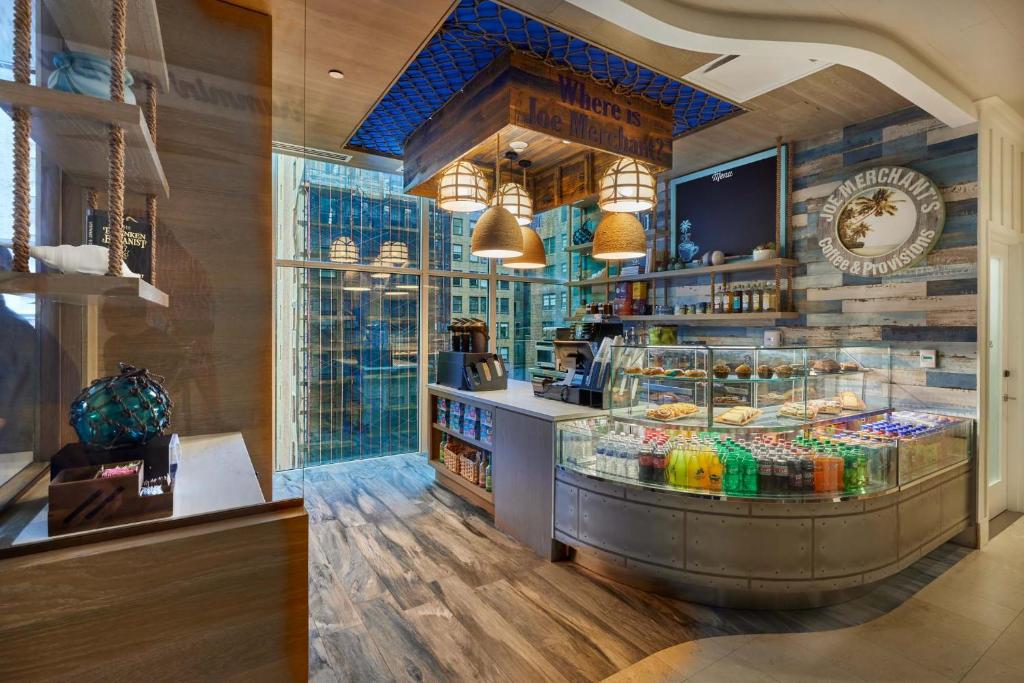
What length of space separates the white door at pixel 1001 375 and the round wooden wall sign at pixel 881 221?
693 millimetres

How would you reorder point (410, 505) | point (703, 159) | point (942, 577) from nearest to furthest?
point (942, 577)
point (410, 505)
point (703, 159)

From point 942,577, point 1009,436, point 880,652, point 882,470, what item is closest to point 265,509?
point 880,652

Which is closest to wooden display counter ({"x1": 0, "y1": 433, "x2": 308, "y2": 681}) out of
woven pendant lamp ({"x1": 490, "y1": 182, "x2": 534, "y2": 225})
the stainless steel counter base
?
the stainless steel counter base

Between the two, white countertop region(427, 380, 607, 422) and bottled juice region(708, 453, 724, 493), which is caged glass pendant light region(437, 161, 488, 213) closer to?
white countertop region(427, 380, 607, 422)

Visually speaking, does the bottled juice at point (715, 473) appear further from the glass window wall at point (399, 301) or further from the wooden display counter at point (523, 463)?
the glass window wall at point (399, 301)

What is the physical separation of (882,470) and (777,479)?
70 cm

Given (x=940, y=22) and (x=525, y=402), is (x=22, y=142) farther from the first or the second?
(x=940, y=22)

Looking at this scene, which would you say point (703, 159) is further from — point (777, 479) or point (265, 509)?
point (265, 509)

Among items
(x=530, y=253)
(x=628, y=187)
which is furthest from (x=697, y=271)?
(x=628, y=187)

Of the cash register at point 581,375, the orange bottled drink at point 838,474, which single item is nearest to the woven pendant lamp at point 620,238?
the cash register at point 581,375

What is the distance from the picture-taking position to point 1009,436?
3.74 meters

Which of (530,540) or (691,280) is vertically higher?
(691,280)

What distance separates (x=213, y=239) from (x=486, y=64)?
2.16m

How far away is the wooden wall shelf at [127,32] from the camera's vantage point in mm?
974
